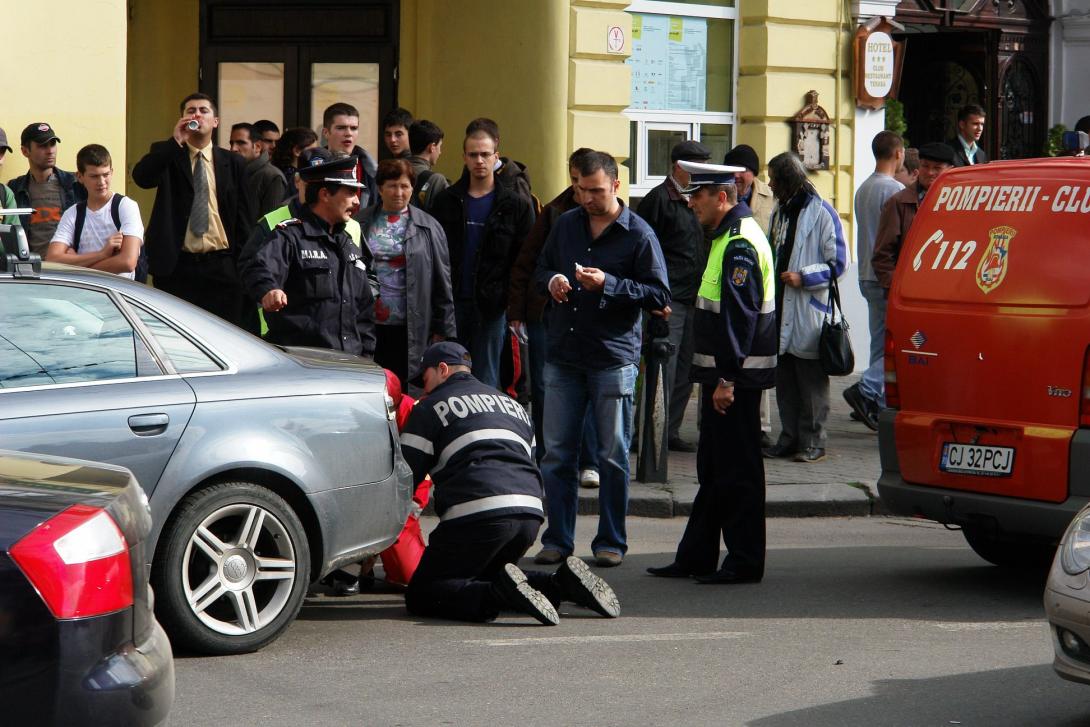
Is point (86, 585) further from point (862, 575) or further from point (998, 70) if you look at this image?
point (998, 70)

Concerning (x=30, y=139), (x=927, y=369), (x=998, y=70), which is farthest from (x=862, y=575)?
(x=998, y=70)

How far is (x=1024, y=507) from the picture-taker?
725cm

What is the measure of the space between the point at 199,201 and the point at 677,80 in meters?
6.30

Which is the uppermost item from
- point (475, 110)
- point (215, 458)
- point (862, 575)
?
point (475, 110)

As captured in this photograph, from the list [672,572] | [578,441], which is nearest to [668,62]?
[578,441]

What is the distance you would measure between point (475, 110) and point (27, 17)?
4184 mm

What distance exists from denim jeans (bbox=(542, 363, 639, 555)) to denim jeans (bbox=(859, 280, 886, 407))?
186 inches

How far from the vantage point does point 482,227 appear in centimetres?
1044

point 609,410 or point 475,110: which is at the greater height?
point 475,110

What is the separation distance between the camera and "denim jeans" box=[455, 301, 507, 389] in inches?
419

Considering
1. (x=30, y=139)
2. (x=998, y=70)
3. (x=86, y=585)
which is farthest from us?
(x=998, y=70)

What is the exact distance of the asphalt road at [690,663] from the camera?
225 inches

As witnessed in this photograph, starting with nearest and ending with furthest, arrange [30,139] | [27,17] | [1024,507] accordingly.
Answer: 1. [1024,507]
2. [30,139]
3. [27,17]

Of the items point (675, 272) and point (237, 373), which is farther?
point (675, 272)
